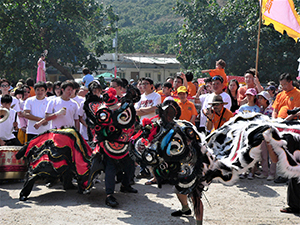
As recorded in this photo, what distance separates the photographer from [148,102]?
23.0 ft

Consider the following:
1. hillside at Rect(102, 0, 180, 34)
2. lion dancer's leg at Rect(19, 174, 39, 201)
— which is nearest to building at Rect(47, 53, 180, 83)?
lion dancer's leg at Rect(19, 174, 39, 201)

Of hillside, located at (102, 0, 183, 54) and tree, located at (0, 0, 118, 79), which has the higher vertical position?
hillside, located at (102, 0, 183, 54)

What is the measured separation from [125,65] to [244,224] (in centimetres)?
→ 3990

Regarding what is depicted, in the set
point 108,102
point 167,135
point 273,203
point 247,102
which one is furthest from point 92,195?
point 247,102

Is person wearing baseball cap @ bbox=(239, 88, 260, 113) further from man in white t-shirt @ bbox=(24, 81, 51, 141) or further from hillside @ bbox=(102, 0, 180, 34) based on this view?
hillside @ bbox=(102, 0, 180, 34)

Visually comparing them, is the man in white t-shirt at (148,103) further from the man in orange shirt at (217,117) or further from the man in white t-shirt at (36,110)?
the man in white t-shirt at (36,110)

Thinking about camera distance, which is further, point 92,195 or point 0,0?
point 0,0

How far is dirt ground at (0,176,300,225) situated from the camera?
481cm

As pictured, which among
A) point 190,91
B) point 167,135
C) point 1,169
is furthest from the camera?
point 190,91

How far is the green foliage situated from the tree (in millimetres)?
7925

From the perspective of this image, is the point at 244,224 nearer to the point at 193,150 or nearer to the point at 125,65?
the point at 193,150

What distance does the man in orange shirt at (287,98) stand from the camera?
22.6 feet

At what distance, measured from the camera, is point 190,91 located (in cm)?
957

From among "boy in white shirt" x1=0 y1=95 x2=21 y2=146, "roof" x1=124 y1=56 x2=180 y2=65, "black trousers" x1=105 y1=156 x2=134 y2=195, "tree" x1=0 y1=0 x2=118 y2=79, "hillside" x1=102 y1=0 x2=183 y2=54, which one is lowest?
"black trousers" x1=105 y1=156 x2=134 y2=195
